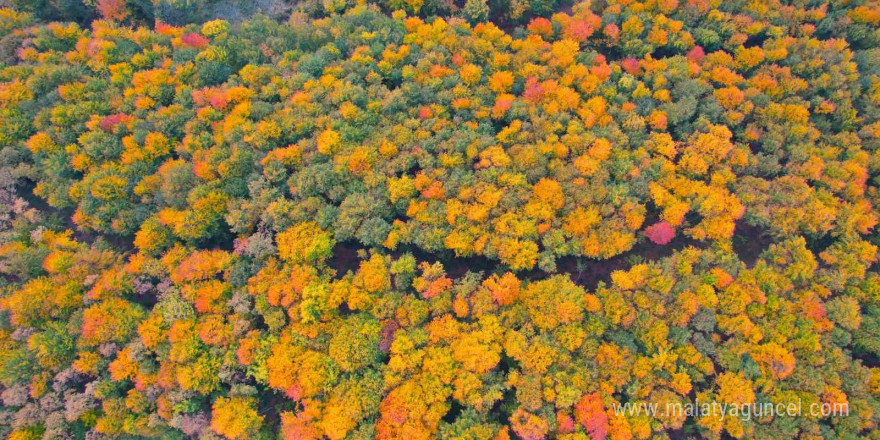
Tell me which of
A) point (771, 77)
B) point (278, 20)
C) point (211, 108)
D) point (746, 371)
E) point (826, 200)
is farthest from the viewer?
point (278, 20)

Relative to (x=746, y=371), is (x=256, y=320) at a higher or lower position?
lower

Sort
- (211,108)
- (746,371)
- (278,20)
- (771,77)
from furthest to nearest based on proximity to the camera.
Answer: (278,20) < (771,77) < (211,108) < (746,371)

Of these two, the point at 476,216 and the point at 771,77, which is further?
the point at 771,77

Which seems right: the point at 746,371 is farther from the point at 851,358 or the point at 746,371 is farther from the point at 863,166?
the point at 863,166

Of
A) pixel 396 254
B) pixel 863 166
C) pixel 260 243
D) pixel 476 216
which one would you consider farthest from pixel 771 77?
pixel 260 243

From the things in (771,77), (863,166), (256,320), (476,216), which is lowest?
(256,320)

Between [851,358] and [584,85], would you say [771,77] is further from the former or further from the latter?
[851,358]
